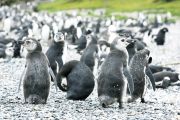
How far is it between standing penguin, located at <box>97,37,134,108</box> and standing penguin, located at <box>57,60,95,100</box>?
0.70m

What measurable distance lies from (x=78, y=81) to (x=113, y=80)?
3.40ft

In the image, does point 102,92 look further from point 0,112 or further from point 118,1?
point 118,1

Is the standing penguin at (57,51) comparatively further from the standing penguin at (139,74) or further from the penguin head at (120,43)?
the penguin head at (120,43)

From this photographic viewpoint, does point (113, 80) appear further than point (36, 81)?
No

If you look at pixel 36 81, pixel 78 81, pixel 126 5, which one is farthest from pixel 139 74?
pixel 126 5

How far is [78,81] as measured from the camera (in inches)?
403

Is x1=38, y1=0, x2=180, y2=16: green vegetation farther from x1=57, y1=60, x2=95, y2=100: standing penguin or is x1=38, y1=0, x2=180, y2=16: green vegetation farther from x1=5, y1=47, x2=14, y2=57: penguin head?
x1=57, y1=60, x2=95, y2=100: standing penguin

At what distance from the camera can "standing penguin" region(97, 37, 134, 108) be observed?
940cm

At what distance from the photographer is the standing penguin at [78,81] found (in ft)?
33.7

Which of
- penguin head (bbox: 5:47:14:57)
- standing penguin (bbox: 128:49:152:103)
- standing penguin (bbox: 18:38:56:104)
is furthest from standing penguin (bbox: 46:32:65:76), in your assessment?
penguin head (bbox: 5:47:14:57)

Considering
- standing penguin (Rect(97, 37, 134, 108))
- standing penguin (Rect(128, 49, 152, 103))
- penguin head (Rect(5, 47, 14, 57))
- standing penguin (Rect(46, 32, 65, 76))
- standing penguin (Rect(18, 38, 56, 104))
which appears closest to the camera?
standing penguin (Rect(97, 37, 134, 108))

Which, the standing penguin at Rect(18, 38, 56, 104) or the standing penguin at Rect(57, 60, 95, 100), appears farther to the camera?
the standing penguin at Rect(57, 60, 95, 100)

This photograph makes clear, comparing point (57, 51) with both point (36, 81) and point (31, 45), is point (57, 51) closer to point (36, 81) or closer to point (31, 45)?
point (31, 45)

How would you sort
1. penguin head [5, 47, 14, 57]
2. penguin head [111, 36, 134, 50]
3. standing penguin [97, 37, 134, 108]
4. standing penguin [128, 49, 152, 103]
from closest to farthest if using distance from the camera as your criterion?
standing penguin [97, 37, 134, 108] → penguin head [111, 36, 134, 50] → standing penguin [128, 49, 152, 103] → penguin head [5, 47, 14, 57]
